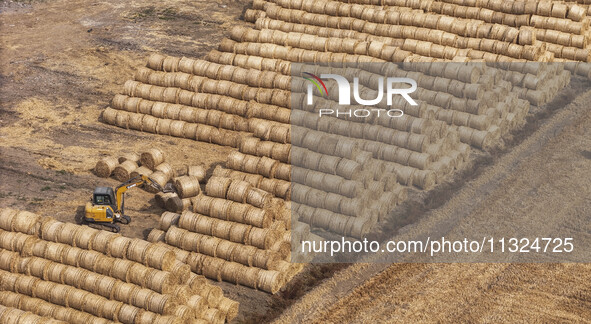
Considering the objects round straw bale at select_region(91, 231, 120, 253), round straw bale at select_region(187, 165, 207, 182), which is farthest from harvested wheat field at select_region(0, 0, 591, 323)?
round straw bale at select_region(187, 165, 207, 182)

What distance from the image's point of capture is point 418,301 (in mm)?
24031

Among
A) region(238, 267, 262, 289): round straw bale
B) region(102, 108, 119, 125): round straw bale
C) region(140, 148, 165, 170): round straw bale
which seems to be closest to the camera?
region(238, 267, 262, 289): round straw bale

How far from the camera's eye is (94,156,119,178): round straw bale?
102 feet

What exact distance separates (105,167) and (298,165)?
786 centimetres

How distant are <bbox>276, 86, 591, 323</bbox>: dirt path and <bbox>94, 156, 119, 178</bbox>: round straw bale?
1071 cm

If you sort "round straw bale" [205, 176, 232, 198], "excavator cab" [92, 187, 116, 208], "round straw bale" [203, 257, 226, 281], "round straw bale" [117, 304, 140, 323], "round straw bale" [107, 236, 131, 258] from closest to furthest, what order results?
1. "round straw bale" [117, 304, 140, 323]
2. "round straw bale" [107, 236, 131, 258]
3. "round straw bale" [203, 257, 226, 281]
4. "round straw bale" [205, 176, 232, 198]
5. "excavator cab" [92, 187, 116, 208]

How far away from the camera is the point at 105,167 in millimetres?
31000

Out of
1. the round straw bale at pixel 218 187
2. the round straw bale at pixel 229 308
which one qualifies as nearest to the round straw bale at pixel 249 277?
the round straw bale at pixel 229 308

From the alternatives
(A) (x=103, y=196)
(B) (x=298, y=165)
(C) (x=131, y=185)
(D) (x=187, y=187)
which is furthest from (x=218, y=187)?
(A) (x=103, y=196)

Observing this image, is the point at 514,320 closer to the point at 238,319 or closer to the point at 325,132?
the point at 238,319

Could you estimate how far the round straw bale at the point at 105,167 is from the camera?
1220 inches

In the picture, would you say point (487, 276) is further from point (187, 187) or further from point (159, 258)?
point (187, 187)

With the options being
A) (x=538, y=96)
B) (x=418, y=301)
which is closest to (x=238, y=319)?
(x=418, y=301)

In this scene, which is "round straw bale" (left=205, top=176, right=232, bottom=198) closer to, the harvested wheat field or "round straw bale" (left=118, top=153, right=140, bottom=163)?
the harvested wheat field
